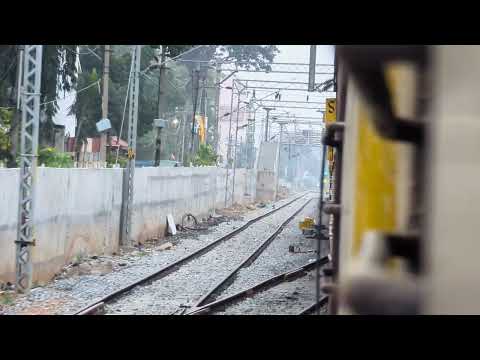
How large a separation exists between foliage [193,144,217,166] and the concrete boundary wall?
9162 millimetres

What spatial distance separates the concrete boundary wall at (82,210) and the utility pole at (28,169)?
1.30ft

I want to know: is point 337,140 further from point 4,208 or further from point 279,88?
point 279,88

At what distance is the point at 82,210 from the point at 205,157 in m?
19.2

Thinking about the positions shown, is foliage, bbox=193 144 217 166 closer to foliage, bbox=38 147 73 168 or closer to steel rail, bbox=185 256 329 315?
foliage, bbox=38 147 73 168

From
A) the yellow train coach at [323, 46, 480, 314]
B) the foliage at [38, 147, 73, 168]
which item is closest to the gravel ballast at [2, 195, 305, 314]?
the foliage at [38, 147, 73, 168]

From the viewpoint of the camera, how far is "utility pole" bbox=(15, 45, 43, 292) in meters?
9.74

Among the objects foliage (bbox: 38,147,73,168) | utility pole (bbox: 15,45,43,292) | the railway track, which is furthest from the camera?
Result: foliage (bbox: 38,147,73,168)

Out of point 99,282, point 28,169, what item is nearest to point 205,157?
point 99,282

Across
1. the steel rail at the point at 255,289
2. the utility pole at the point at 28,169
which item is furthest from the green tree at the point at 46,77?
the utility pole at the point at 28,169

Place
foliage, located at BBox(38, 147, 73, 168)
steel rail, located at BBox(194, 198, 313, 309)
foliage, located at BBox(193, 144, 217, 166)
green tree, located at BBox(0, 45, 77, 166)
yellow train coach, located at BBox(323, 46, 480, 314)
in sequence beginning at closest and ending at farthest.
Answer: yellow train coach, located at BBox(323, 46, 480, 314) < steel rail, located at BBox(194, 198, 313, 309) < foliage, located at BBox(38, 147, 73, 168) < green tree, located at BBox(0, 45, 77, 166) < foliage, located at BBox(193, 144, 217, 166)

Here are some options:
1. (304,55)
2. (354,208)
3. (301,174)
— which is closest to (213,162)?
(304,55)

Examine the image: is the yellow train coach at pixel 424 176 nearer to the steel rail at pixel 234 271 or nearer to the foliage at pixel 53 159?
the steel rail at pixel 234 271
